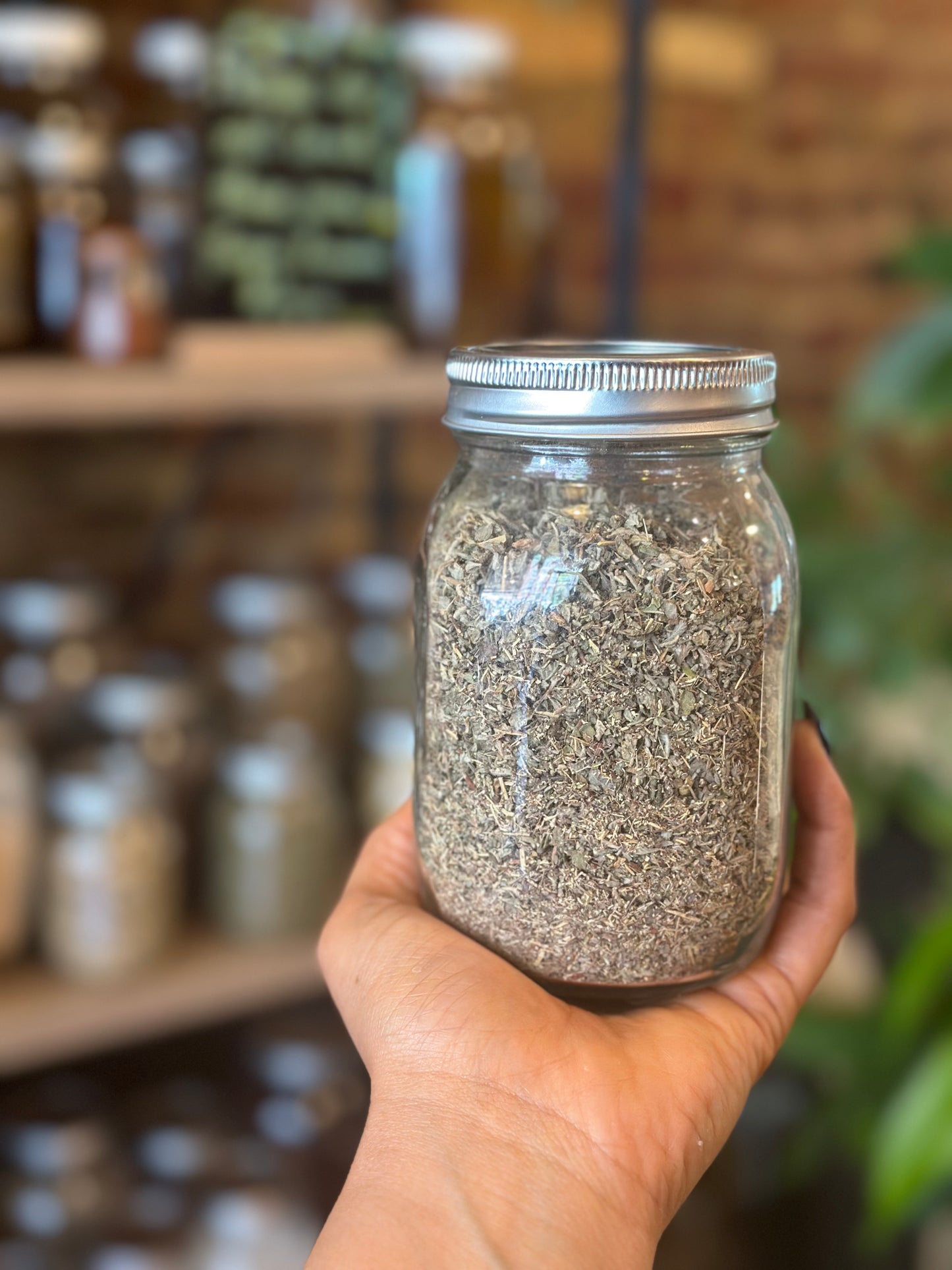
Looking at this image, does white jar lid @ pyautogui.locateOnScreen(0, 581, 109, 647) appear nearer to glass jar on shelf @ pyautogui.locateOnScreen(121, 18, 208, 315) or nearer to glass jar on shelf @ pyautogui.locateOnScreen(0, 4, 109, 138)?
glass jar on shelf @ pyautogui.locateOnScreen(121, 18, 208, 315)

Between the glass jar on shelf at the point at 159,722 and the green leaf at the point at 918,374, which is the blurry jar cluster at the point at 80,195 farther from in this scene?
the green leaf at the point at 918,374

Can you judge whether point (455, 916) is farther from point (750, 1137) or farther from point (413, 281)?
point (750, 1137)

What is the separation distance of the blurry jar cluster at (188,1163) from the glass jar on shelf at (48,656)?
0.38m

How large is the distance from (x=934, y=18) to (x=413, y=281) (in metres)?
1.43

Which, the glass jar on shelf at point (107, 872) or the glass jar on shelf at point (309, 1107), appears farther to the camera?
the glass jar on shelf at point (309, 1107)

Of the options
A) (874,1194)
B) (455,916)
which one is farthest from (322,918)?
(455,916)


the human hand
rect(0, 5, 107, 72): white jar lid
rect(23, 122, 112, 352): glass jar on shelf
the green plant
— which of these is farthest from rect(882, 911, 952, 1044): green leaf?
rect(0, 5, 107, 72): white jar lid

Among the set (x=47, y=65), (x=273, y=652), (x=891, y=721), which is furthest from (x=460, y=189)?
(x=891, y=721)

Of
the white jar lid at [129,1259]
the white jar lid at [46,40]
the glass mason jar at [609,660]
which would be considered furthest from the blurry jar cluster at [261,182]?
the white jar lid at [129,1259]

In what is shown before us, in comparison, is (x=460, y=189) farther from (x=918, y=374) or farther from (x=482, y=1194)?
(x=482, y=1194)

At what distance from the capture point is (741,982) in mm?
589

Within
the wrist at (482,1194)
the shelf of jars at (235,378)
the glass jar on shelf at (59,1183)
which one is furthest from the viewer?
the glass jar on shelf at (59,1183)

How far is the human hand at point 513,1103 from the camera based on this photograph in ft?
1.55

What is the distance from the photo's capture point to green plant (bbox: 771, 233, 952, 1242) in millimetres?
1143
